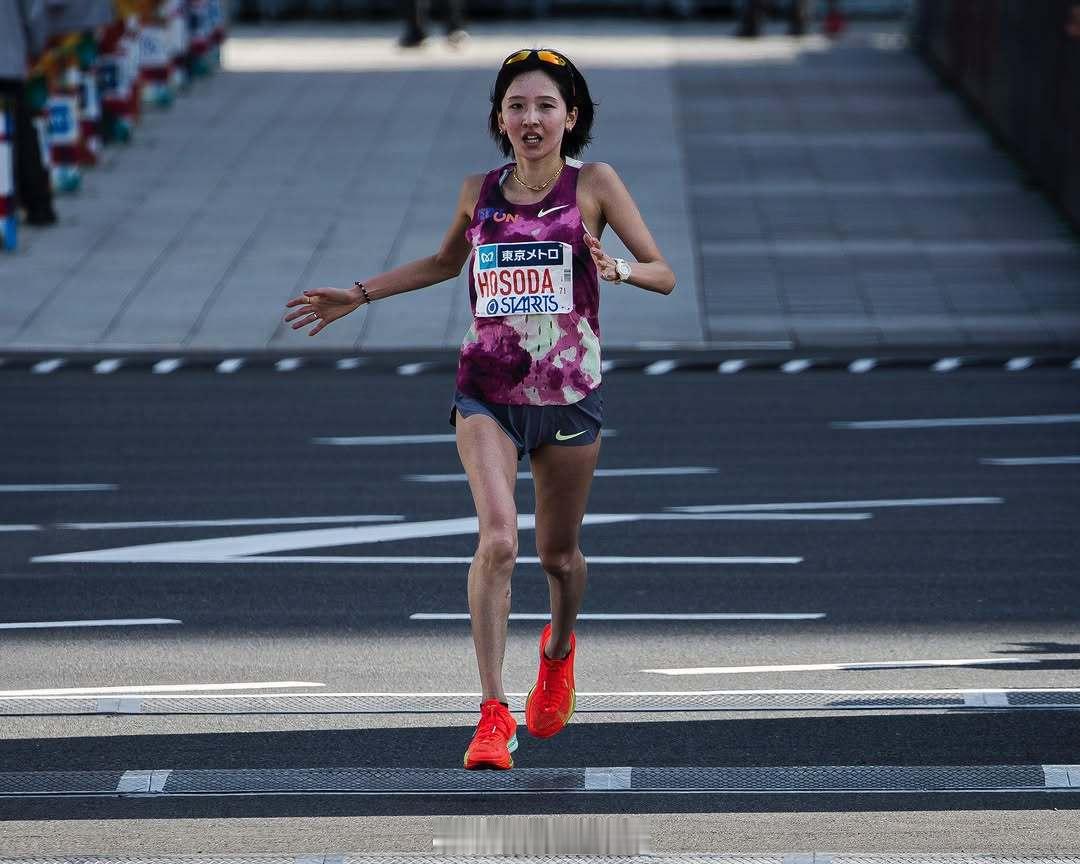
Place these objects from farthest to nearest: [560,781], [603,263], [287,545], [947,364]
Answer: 1. [947,364]
2. [287,545]
3. [560,781]
4. [603,263]

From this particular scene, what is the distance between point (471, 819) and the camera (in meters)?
5.84

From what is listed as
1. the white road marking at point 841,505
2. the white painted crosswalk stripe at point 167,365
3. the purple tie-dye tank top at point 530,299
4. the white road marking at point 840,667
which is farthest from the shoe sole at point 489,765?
the white painted crosswalk stripe at point 167,365

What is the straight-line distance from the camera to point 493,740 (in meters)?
6.17

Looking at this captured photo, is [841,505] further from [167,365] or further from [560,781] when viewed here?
[167,365]

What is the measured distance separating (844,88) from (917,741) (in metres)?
27.5

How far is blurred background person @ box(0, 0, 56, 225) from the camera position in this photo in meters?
20.3

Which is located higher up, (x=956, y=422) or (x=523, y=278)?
(x=523, y=278)

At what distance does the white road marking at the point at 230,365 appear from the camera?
15.6 meters

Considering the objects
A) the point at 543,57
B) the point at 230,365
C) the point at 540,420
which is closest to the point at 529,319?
the point at 540,420

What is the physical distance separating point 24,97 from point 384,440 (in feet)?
35.3

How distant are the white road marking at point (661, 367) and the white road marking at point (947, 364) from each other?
6.35 ft

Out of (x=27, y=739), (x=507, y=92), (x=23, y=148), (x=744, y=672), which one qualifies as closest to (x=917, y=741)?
(x=744, y=672)

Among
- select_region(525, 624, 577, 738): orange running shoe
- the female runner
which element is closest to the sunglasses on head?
the female runner

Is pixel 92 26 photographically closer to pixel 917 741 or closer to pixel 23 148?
pixel 23 148
